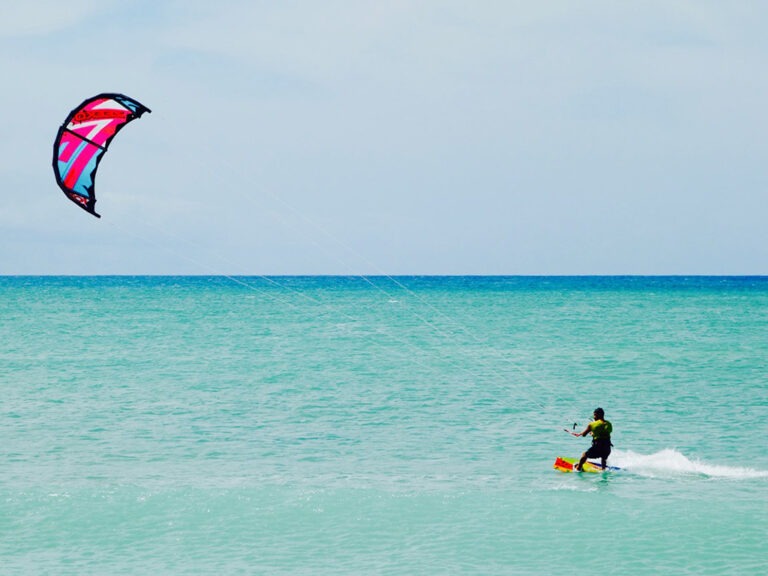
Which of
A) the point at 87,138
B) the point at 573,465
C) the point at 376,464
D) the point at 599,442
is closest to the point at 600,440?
the point at 599,442

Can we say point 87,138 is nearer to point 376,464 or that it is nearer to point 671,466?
point 376,464

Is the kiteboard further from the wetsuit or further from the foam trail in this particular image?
the foam trail

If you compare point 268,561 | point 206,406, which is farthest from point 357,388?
point 268,561

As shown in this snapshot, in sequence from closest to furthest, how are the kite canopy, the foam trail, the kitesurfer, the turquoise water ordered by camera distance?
the turquoise water < the kite canopy < the foam trail < the kitesurfer

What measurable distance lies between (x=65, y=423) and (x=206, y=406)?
14.2ft

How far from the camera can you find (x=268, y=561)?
45.0 feet

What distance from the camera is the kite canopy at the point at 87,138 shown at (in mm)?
16500

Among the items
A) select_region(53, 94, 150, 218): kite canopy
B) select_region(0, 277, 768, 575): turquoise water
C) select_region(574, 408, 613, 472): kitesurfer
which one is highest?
select_region(53, 94, 150, 218): kite canopy

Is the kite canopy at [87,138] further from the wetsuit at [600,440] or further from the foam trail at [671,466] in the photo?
the foam trail at [671,466]

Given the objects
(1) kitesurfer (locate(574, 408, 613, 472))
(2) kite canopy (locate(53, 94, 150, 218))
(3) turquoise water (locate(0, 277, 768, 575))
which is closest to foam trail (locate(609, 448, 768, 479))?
(3) turquoise water (locate(0, 277, 768, 575))

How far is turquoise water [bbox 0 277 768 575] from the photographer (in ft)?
46.3

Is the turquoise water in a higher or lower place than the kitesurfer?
lower

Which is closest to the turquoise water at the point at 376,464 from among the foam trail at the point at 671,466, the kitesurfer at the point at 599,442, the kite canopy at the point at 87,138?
the foam trail at the point at 671,466

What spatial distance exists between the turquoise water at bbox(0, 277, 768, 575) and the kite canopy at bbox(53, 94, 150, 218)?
5335 mm
